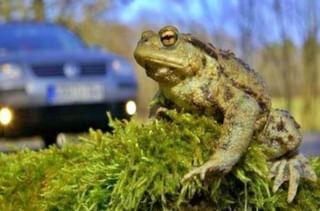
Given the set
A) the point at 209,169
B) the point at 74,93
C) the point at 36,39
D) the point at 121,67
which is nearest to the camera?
the point at 209,169

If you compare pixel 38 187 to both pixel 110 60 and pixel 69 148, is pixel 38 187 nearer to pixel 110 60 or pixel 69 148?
pixel 69 148

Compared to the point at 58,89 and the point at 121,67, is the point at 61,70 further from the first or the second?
the point at 121,67

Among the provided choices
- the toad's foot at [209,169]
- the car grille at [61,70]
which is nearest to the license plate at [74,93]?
the car grille at [61,70]

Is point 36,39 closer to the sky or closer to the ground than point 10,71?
closer to the sky

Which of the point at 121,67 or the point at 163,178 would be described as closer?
the point at 163,178

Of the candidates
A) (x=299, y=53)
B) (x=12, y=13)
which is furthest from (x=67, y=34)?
(x=12, y=13)

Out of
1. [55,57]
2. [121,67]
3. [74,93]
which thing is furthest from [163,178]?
[121,67]

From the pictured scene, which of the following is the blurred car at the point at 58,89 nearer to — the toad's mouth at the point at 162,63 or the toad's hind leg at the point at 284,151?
the toad's hind leg at the point at 284,151
